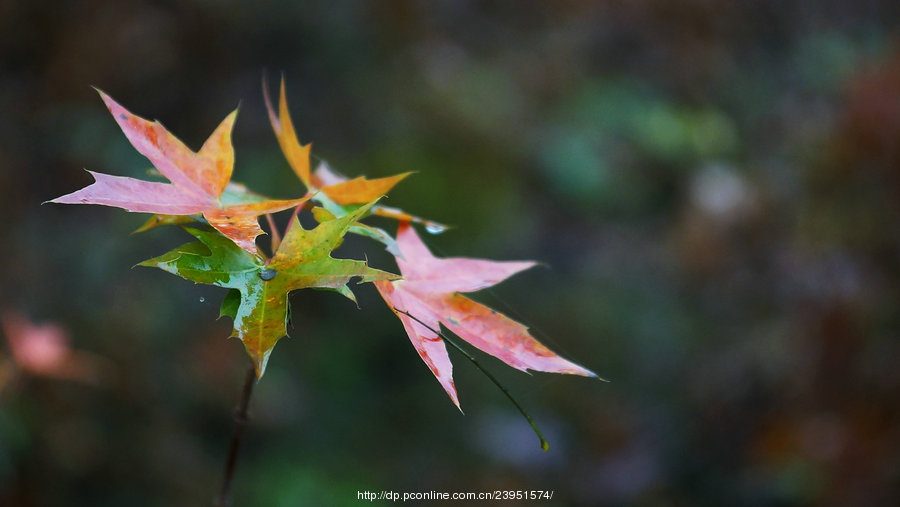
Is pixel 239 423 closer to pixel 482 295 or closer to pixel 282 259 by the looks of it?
pixel 282 259

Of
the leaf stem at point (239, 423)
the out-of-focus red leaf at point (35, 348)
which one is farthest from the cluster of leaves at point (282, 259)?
the out-of-focus red leaf at point (35, 348)

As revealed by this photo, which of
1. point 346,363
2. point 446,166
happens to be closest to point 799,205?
point 446,166

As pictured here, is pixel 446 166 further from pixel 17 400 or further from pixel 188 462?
pixel 17 400

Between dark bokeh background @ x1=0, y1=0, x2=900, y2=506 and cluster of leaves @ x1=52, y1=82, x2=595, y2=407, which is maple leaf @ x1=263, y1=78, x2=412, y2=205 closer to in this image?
cluster of leaves @ x1=52, y1=82, x2=595, y2=407

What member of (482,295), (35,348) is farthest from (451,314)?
(482,295)

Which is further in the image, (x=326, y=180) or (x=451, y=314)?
(x=326, y=180)

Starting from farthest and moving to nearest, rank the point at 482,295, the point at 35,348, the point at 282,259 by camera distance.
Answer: the point at 482,295 < the point at 35,348 < the point at 282,259

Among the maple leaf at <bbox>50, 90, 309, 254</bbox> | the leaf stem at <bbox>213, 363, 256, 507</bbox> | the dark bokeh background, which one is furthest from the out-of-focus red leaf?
the maple leaf at <bbox>50, 90, 309, 254</bbox>

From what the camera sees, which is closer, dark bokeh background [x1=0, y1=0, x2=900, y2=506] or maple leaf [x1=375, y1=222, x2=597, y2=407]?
maple leaf [x1=375, y1=222, x2=597, y2=407]
